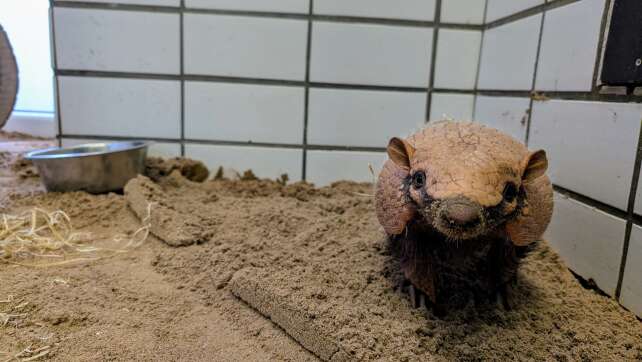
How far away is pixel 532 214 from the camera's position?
123 centimetres

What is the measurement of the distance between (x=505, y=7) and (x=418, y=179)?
1.61 m

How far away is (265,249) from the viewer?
1704 millimetres

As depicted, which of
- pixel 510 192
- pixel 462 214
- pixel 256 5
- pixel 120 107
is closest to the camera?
pixel 462 214

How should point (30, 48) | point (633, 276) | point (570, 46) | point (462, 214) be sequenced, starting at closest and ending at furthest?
point (462, 214) < point (633, 276) < point (570, 46) < point (30, 48)

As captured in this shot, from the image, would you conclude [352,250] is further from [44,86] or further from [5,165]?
[44,86]

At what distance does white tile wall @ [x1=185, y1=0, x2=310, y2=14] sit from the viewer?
2521mm

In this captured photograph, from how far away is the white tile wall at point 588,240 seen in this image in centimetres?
148

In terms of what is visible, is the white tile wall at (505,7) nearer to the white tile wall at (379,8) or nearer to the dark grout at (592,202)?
the white tile wall at (379,8)

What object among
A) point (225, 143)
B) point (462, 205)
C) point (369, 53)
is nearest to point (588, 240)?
point (462, 205)

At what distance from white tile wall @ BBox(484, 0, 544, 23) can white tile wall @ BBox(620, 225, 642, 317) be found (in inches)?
44.4

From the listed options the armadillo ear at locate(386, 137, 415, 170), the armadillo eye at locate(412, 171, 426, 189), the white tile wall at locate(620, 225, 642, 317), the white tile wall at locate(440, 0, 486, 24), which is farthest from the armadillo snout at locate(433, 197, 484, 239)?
the white tile wall at locate(440, 0, 486, 24)

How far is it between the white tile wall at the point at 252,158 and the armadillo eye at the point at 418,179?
1.55 meters

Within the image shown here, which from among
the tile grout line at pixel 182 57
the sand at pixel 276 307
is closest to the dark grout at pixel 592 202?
the sand at pixel 276 307

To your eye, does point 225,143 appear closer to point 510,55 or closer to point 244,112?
point 244,112
